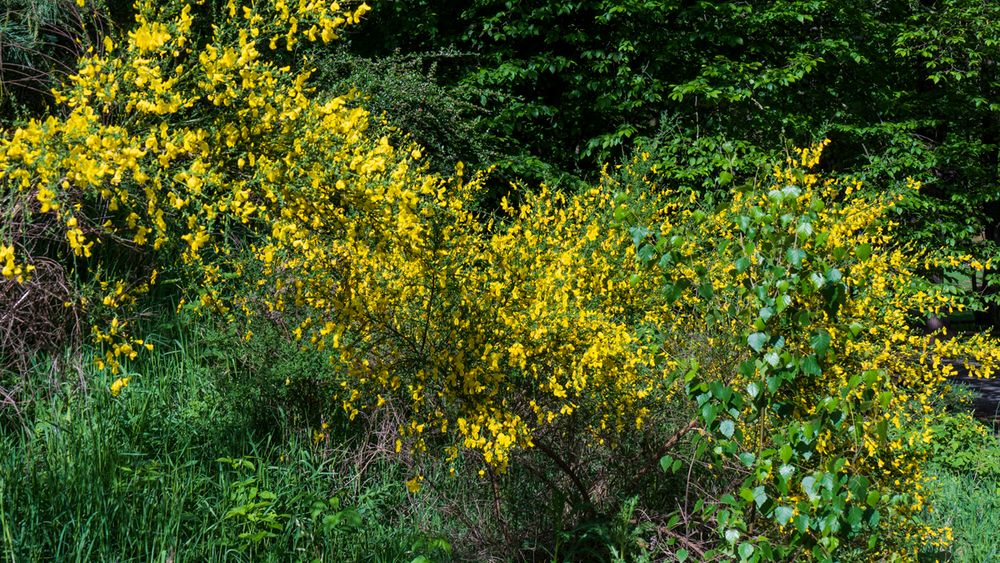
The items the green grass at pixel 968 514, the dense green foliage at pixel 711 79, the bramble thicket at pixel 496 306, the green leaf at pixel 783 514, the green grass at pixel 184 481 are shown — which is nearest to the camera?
the green leaf at pixel 783 514

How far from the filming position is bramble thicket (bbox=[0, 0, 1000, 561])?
2613mm

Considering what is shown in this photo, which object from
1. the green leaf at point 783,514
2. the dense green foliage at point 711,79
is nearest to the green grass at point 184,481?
the green leaf at point 783,514

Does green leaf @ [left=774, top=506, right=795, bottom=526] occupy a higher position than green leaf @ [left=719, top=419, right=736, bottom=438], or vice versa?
green leaf @ [left=719, top=419, right=736, bottom=438]

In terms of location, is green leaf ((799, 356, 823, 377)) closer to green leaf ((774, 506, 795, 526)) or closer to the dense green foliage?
green leaf ((774, 506, 795, 526))

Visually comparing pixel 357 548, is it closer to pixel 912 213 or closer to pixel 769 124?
pixel 769 124

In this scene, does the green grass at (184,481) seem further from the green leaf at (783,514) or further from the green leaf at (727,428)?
the green leaf at (783,514)

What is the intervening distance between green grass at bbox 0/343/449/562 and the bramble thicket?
0.16m

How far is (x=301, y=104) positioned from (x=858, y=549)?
9.22ft

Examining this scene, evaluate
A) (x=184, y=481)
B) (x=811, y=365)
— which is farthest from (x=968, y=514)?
(x=184, y=481)

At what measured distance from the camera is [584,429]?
3936 millimetres

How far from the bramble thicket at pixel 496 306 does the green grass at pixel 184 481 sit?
0.54 feet

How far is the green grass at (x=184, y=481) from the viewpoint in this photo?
3385 mm

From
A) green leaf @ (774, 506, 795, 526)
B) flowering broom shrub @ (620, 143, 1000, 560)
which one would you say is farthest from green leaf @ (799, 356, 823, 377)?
green leaf @ (774, 506, 795, 526)

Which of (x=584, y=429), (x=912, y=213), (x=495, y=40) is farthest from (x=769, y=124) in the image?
(x=584, y=429)
